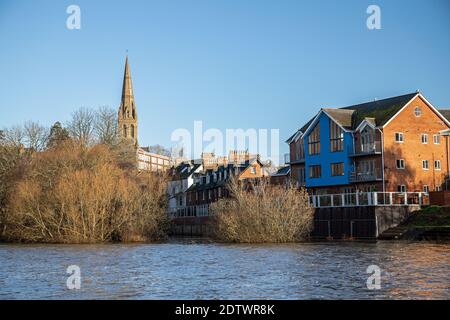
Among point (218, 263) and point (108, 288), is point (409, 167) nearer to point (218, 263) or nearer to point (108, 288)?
point (218, 263)

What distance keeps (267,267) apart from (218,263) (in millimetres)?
3938

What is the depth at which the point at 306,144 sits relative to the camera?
71.9 meters

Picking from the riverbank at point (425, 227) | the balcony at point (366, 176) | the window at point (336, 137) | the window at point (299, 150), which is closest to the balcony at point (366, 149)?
the window at point (336, 137)

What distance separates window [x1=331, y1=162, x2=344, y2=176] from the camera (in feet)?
220

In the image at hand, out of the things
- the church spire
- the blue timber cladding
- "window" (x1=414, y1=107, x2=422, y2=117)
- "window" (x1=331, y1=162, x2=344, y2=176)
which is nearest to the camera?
"window" (x1=414, y1=107, x2=422, y2=117)

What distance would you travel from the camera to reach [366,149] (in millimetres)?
64875

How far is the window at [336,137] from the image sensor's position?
6738 cm

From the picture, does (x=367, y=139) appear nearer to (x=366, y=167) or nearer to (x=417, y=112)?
(x=366, y=167)

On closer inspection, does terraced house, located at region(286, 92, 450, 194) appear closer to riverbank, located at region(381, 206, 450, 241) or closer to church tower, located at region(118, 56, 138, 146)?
riverbank, located at region(381, 206, 450, 241)

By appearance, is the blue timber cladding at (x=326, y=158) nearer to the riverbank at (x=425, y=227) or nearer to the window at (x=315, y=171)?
the window at (x=315, y=171)

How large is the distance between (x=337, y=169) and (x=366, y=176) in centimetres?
396

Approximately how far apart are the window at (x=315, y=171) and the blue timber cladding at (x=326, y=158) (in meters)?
0.33
